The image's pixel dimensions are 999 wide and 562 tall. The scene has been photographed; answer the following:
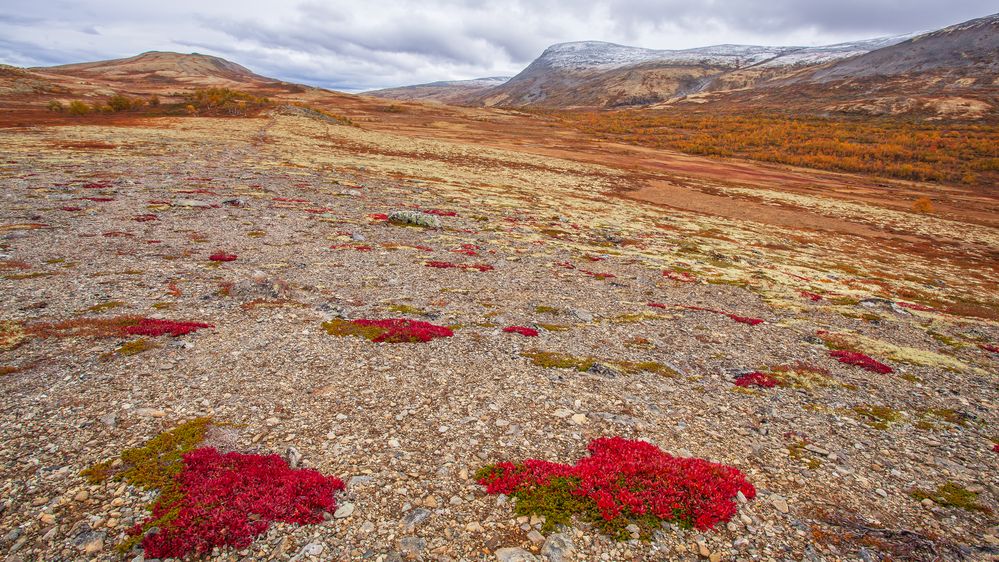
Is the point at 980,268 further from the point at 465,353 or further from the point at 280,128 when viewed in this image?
the point at 280,128

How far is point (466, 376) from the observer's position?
49.2 feet

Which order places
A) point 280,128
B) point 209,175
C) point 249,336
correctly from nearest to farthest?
1. point 249,336
2. point 209,175
3. point 280,128

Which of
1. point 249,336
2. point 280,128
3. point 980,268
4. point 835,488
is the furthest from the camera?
point 280,128

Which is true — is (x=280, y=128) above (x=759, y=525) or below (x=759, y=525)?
above

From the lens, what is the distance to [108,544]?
768cm

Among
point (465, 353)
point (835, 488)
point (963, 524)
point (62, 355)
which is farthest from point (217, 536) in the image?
point (963, 524)

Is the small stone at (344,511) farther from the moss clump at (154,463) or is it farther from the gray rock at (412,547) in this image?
the moss clump at (154,463)

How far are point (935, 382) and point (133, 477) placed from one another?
27.5m

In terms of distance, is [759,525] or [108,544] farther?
[759,525]

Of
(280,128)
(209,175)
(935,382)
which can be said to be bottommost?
(935,382)

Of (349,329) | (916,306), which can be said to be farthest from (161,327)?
(916,306)

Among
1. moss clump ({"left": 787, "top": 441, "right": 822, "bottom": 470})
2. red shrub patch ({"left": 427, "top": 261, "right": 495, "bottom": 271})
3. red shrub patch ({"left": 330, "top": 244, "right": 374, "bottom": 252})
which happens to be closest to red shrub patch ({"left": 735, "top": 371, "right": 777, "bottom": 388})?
moss clump ({"left": 787, "top": 441, "right": 822, "bottom": 470})

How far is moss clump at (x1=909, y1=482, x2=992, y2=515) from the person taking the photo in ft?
34.3

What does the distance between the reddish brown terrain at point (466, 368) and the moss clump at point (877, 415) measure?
0.27 ft
